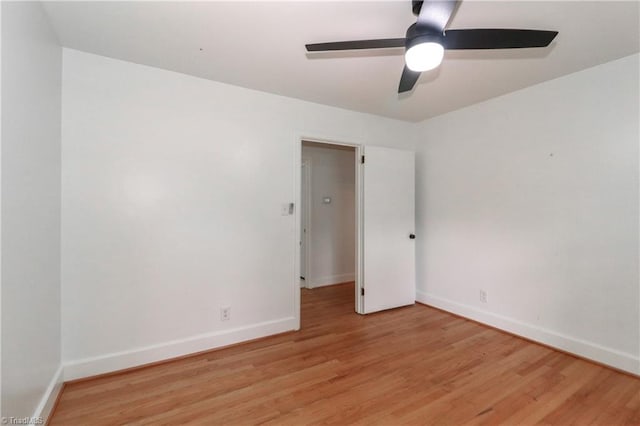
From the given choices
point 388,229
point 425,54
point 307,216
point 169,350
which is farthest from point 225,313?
point 425,54

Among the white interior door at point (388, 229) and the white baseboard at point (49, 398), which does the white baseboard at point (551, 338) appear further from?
the white baseboard at point (49, 398)

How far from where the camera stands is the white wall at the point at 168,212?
6.98ft

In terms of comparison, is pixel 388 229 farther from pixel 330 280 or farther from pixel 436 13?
pixel 436 13

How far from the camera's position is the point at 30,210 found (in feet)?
5.02

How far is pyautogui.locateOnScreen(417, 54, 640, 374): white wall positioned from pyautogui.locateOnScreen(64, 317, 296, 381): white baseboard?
2.20m

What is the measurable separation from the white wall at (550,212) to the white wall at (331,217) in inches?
67.4

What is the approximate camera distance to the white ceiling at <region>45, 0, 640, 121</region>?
1676mm

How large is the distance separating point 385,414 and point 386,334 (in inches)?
46.6

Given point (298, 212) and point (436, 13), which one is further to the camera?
point (298, 212)

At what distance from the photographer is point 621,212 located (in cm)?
225

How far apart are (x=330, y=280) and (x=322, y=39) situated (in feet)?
12.3

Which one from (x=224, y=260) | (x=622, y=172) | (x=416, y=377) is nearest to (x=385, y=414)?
(x=416, y=377)

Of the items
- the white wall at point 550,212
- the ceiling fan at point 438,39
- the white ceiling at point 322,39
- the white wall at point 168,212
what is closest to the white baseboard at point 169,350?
the white wall at point 168,212

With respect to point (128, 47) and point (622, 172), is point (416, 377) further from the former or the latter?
Answer: point (128, 47)
